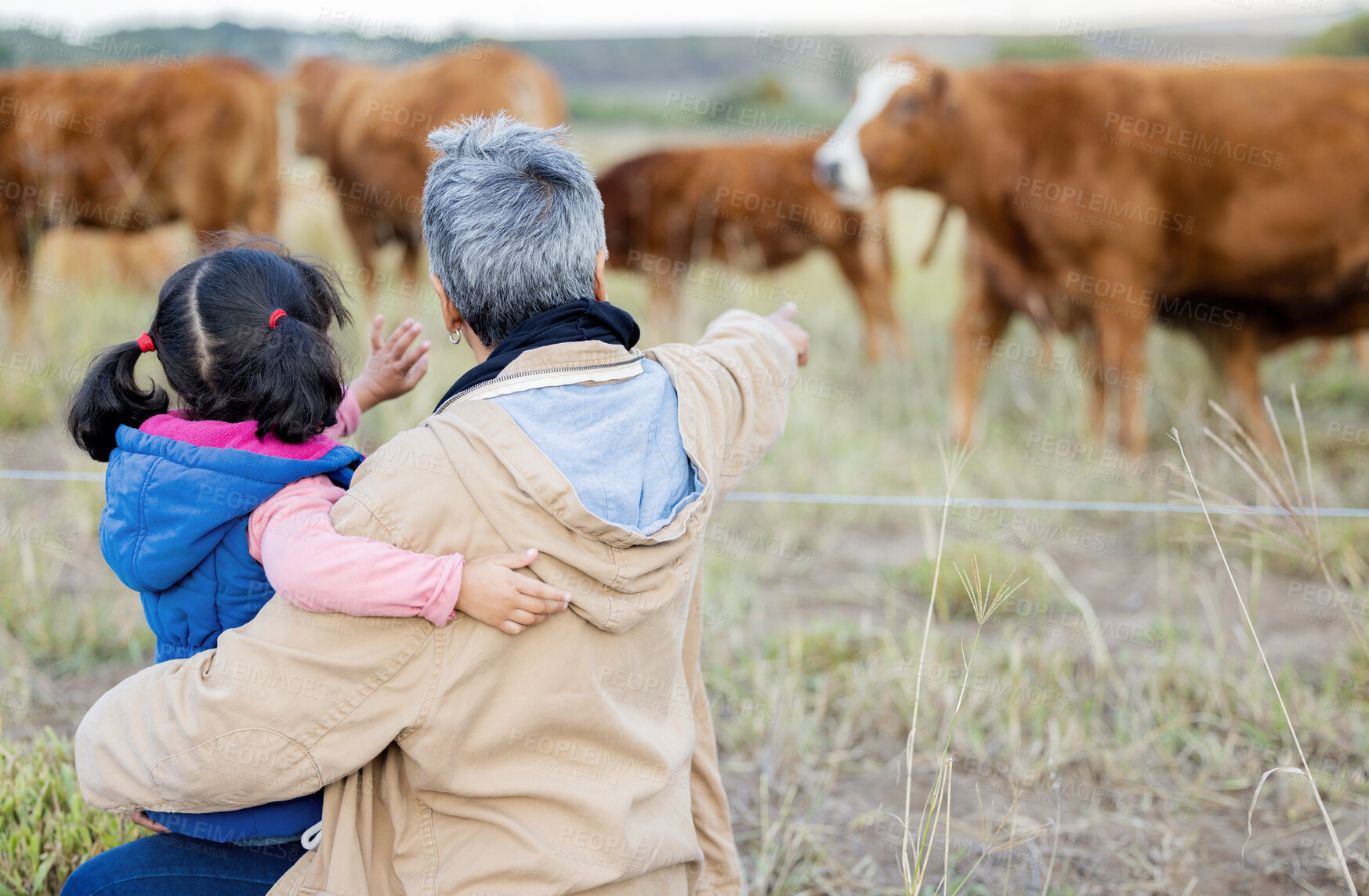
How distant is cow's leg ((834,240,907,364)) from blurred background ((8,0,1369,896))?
33 mm

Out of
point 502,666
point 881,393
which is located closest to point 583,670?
point 502,666

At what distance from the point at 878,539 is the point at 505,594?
10.7 feet

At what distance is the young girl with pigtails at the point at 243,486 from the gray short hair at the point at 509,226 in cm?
23

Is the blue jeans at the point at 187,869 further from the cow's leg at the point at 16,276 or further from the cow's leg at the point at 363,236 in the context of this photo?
the cow's leg at the point at 363,236

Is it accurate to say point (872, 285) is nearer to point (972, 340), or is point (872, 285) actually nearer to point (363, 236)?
point (972, 340)

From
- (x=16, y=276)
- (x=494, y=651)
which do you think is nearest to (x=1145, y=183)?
(x=494, y=651)

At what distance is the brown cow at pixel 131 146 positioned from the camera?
621cm

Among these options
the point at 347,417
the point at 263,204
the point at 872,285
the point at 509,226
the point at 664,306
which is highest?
the point at 509,226

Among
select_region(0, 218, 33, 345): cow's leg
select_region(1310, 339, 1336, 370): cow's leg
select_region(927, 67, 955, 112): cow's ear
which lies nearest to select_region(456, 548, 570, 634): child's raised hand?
select_region(927, 67, 955, 112): cow's ear

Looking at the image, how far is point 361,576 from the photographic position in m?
1.29

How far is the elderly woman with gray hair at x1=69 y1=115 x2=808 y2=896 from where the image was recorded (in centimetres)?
136

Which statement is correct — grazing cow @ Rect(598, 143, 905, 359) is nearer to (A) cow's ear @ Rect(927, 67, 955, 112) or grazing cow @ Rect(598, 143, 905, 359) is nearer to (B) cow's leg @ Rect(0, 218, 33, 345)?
(A) cow's ear @ Rect(927, 67, 955, 112)

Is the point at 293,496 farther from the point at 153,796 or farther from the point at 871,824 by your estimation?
the point at 871,824

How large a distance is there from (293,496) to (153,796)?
42 cm
